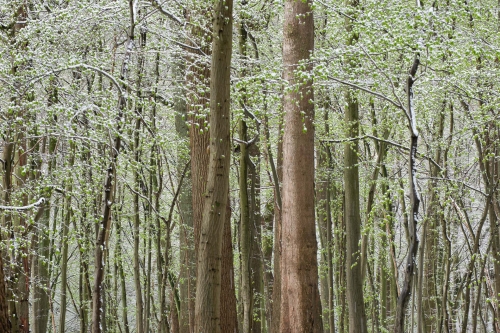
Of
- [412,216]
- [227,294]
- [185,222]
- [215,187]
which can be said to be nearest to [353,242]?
[227,294]

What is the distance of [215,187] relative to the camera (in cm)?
511

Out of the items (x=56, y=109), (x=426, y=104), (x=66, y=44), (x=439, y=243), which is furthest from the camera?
(x=439, y=243)

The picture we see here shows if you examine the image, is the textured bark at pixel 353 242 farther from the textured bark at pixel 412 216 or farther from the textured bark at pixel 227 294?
the textured bark at pixel 412 216

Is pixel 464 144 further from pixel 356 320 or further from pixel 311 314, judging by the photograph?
pixel 311 314

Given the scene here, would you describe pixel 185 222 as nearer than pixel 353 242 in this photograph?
No

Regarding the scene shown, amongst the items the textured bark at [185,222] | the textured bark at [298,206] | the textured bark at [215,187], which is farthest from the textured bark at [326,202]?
the textured bark at [215,187]

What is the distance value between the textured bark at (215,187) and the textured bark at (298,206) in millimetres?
2704

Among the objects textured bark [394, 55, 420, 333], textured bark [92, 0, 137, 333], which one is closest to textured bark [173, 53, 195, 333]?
textured bark [92, 0, 137, 333]

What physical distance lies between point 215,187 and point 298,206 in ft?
10.3

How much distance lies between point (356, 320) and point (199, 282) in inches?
223

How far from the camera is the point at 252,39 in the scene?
1088 cm

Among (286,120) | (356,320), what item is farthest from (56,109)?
(356,320)

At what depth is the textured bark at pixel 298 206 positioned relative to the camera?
7.89 m

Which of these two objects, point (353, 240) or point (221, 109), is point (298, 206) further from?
point (221, 109)
